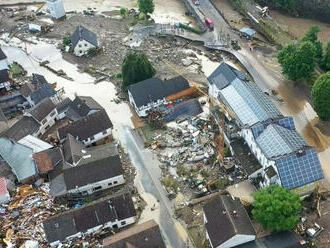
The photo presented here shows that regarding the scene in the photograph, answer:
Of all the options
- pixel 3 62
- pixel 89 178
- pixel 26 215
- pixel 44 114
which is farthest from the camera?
pixel 3 62

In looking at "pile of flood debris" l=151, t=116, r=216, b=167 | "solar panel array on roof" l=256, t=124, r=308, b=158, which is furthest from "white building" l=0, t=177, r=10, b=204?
"solar panel array on roof" l=256, t=124, r=308, b=158

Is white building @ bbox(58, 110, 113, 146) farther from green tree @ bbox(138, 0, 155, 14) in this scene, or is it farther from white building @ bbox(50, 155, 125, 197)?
green tree @ bbox(138, 0, 155, 14)

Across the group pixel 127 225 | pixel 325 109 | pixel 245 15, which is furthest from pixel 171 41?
pixel 127 225

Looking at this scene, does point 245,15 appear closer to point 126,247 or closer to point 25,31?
point 25,31

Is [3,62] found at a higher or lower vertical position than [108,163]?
higher

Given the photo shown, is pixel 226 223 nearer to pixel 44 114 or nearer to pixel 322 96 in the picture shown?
pixel 322 96

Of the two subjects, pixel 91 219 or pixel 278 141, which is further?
pixel 278 141

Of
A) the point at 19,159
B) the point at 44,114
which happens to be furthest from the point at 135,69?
the point at 19,159
